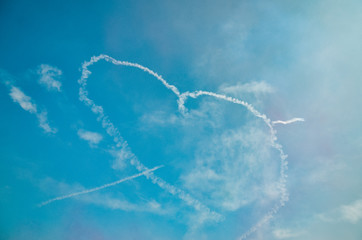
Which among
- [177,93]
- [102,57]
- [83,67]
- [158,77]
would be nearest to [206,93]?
[177,93]

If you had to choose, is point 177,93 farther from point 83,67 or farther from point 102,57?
point 83,67

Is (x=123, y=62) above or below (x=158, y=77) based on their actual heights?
above

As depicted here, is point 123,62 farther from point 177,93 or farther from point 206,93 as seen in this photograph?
point 206,93

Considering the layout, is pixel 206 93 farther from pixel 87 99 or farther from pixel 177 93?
pixel 87 99

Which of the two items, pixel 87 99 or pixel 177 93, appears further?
pixel 87 99

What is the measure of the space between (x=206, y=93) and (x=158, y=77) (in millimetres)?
6882

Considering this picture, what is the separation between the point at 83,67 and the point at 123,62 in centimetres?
584

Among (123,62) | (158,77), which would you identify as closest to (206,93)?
(158,77)

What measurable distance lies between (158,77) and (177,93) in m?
3.31

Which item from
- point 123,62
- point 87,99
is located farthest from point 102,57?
point 87,99

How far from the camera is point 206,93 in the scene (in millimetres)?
18609

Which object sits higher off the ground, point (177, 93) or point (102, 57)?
point (102, 57)

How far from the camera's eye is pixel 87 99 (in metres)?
20.7

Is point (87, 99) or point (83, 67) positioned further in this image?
point (87, 99)
